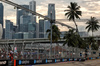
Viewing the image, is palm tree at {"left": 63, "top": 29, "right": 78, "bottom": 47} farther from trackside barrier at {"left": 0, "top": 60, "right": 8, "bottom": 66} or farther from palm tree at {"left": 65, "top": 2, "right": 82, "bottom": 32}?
trackside barrier at {"left": 0, "top": 60, "right": 8, "bottom": 66}

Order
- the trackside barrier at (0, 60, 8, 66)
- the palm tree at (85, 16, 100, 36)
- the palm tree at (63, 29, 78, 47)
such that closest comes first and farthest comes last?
the trackside barrier at (0, 60, 8, 66) → the palm tree at (63, 29, 78, 47) → the palm tree at (85, 16, 100, 36)

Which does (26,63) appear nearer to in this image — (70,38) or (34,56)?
(34,56)

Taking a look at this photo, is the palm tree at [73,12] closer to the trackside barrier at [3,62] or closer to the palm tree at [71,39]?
the palm tree at [71,39]

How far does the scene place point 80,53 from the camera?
43219 mm

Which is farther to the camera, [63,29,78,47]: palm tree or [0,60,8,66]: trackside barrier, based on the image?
[63,29,78,47]: palm tree

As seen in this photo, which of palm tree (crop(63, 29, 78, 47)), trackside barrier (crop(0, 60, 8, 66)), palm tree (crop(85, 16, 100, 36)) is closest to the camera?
trackside barrier (crop(0, 60, 8, 66))

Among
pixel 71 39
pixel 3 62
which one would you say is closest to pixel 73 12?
pixel 71 39

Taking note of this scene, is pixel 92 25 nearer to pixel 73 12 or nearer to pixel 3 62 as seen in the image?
pixel 73 12

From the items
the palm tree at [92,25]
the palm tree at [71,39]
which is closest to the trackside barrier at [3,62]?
the palm tree at [71,39]

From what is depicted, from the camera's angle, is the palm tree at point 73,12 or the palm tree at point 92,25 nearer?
the palm tree at point 73,12

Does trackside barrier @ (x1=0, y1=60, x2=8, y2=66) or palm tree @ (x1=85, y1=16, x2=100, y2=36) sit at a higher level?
palm tree @ (x1=85, y1=16, x2=100, y2=36)

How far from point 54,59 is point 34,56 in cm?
638

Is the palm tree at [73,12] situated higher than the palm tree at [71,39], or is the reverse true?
Answer: the palm tree at [73,12]

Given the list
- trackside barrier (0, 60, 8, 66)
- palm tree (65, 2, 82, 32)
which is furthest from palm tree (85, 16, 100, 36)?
trackside barrier (0, 60, 8, 66)
